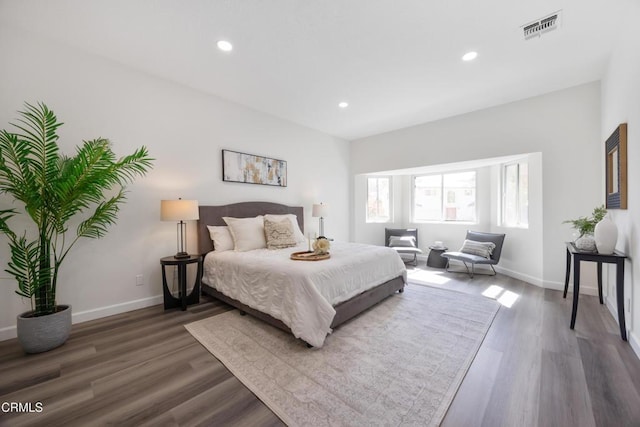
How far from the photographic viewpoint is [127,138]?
113 inches

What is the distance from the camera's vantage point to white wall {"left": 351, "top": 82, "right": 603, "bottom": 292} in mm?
3286

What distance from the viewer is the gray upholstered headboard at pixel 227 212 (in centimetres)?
339

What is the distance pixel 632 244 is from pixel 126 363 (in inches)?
168

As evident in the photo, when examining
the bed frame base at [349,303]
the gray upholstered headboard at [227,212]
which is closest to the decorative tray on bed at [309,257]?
the bed frame base at [349,303]

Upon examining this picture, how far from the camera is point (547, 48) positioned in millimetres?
Answer: 2553

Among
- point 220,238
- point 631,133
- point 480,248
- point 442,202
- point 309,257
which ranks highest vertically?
point 631,133

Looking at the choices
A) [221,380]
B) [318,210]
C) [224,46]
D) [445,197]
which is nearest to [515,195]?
[445,197]

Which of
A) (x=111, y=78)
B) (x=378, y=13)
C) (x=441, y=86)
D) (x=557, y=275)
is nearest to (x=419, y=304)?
(x=557, y=275)

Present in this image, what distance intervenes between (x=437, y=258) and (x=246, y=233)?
12.3 ft

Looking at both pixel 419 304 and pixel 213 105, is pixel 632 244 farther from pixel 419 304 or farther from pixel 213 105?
pixel 213 105

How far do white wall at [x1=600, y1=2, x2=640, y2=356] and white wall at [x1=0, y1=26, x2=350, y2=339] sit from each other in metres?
4.14

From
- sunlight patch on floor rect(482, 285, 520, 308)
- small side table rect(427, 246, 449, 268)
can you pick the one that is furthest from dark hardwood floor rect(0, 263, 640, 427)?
small side table rect(427, 246, 449, 268)

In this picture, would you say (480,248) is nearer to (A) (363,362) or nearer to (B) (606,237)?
(B) (606,237)

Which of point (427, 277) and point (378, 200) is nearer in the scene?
point (427, 277)
